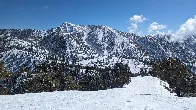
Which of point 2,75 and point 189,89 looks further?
point 189,89

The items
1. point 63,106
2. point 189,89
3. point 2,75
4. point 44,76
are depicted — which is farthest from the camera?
point 189,89

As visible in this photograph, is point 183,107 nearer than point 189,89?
Yes

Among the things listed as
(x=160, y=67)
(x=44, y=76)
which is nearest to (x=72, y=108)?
(x=44, y=76)

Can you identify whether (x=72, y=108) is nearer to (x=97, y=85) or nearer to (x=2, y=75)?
(x=2, y=75)

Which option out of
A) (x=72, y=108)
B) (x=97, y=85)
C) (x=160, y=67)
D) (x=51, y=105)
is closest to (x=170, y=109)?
(x=72, y=108)

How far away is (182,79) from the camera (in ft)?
342

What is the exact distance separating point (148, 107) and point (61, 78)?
82.5 metres

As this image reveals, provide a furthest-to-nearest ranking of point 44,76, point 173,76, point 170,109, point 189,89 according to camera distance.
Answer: point 189,89 < point 173,76 < point 44,76 < point 170,109

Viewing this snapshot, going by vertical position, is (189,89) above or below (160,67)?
below

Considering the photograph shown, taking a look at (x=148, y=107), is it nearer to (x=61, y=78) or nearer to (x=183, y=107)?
(x=183, y=107)

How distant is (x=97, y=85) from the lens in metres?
189

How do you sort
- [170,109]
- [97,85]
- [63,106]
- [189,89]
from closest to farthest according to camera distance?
[170,109], [63,106], [189,89], [97,85]

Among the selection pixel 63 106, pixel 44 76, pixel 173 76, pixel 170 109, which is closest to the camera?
pixel 170 109

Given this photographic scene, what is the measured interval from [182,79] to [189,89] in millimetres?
11961
